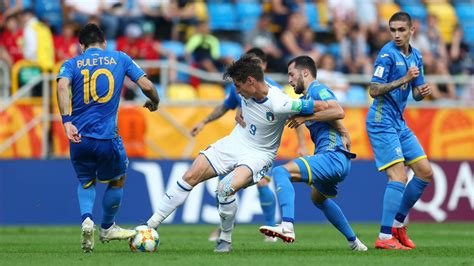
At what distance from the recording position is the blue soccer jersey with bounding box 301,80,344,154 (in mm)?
11055

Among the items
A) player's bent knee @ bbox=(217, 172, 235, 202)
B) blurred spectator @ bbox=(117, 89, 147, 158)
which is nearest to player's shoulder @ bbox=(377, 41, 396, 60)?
player's bent knee @ bbox=(217, 172, 235, 202)

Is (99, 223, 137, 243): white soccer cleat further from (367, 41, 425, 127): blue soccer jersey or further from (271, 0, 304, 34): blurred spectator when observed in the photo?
(271, 0, 304, 34): blurred spectator

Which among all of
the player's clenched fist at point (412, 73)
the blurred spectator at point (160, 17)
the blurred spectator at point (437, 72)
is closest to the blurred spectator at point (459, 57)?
the blurred spectator at point (437, 72)

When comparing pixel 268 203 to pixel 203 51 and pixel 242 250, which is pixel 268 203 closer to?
pixel 242 250

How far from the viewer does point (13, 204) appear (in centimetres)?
1797

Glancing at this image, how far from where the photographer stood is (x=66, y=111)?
→ 11039mm

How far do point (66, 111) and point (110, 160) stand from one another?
0.93 metres

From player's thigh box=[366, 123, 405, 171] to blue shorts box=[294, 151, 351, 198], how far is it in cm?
100

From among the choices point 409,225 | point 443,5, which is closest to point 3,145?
point 409,225

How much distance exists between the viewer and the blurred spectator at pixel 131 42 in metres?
20.0

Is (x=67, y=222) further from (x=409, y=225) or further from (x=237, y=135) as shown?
(x=237, y=135)

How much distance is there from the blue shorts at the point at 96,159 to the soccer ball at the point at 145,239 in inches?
39.0

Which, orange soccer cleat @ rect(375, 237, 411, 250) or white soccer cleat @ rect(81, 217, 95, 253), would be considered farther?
orange soccer cleat @ rect(375, 237, 411, 250)

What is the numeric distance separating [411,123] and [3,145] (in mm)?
7356
